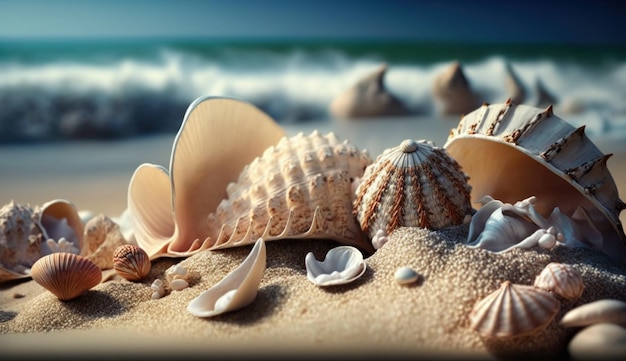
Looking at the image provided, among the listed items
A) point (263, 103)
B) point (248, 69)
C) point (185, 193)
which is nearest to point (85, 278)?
point (185, 193)

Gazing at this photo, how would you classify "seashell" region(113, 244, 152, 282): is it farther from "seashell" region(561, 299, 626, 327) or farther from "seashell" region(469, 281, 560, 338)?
"seashell" region(561, 299, 626, 327)

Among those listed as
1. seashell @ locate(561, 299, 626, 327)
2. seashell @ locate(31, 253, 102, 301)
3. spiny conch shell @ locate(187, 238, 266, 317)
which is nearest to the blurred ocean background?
seashell @ locate(31, 253, 102, 301)

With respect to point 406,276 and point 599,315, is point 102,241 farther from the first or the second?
point 599,315

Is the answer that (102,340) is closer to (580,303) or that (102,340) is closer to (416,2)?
(580,303)

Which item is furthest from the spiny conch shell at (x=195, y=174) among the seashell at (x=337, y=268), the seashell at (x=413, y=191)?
the seashell at (x=413, y=191)

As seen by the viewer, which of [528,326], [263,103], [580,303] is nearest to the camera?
[528,326]
